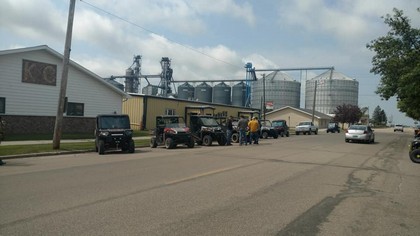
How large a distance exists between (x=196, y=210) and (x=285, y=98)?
91796mm

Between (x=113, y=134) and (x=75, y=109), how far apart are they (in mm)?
13365

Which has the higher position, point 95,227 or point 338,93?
point 338,93

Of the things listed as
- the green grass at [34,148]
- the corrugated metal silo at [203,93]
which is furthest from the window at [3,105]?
the corrugated metal silo at [203,93]

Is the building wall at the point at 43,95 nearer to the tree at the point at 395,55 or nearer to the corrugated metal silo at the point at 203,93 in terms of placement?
the tree at the point at 395,55

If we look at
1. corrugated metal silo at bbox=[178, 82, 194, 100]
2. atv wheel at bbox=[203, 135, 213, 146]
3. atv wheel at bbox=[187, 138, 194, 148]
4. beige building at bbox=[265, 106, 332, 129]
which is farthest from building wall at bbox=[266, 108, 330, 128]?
atv wheel at bbox=[187, 138, 194, 148]

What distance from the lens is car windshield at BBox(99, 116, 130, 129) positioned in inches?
774

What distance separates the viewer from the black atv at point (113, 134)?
1862 cm

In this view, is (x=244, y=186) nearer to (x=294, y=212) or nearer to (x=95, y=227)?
A: (x=294, y=212)

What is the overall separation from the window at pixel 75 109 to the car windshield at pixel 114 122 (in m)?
11.7

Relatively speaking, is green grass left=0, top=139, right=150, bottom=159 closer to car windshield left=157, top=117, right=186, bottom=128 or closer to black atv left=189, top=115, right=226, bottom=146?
car windshield left=157, top=117, right=186, bottom=128

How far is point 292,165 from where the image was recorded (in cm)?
1433

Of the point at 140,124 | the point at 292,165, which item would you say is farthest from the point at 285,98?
the point at 292,165

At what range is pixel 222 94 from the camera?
87625 mm

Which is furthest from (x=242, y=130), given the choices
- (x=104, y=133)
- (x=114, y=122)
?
(x=104, y=133)
